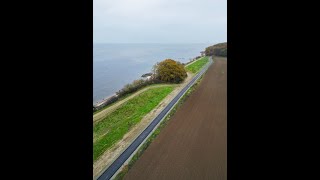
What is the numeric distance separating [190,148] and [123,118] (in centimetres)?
231

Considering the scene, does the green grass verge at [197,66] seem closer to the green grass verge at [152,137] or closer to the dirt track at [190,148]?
the green grass verge at [152,137]

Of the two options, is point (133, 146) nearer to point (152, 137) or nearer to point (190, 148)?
point (152, 137)

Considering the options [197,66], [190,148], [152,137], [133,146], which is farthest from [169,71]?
[190,148]

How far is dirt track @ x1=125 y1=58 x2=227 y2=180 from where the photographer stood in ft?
11.9

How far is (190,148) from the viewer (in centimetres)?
431

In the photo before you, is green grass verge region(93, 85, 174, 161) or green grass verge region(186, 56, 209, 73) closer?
green grass verge region(93, 85, 174, 161)

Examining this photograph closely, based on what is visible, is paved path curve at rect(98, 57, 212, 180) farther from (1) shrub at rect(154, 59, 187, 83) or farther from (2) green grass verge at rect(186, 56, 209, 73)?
(2) green grass verge at rect(186, 56, 209, 73)

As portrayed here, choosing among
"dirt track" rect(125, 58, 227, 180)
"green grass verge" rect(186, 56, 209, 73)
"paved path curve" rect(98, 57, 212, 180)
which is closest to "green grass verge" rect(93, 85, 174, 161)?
"paved path curve" rect(98, 57, 212, 180)

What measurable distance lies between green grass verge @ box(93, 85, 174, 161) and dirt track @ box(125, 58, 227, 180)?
0.83 metres

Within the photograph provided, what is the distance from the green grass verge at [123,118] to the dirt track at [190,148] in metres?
0.83

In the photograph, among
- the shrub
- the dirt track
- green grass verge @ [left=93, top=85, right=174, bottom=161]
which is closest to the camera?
the dirt track
